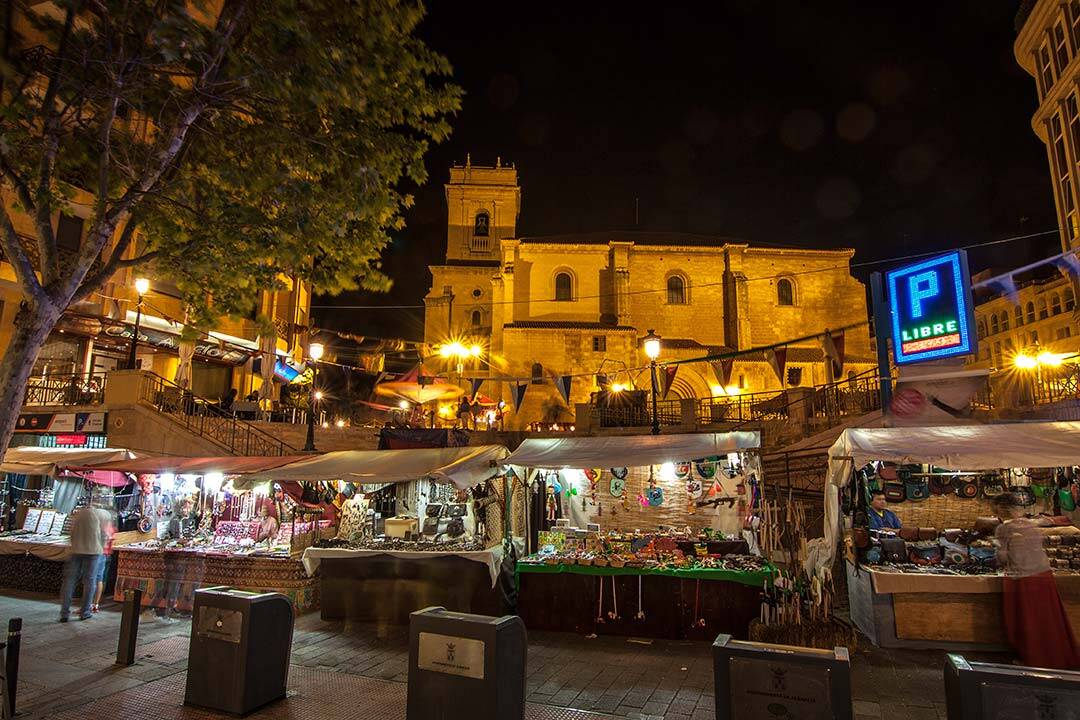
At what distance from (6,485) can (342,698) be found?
39.4 feet

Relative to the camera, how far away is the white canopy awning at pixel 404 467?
8.69 metres

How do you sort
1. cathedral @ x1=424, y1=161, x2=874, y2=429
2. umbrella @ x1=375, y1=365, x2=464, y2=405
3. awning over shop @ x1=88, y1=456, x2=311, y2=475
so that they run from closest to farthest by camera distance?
1. awning over shop @ x1=88, y1=456, x2=311, y2=475
2. umbrella @ x1=375, y1=365, x2=464, y2=405
3. cathedral @ x1=424, y1=161, x2=874, y2=429

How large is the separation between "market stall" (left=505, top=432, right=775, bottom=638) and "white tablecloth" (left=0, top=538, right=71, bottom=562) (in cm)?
850

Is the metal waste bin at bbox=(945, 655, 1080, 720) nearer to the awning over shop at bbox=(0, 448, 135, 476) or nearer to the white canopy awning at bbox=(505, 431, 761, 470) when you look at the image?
the white canopy awning at bbox=(505, 431, 761, 470)

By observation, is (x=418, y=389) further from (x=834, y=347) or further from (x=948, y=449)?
(x=948, y=449)

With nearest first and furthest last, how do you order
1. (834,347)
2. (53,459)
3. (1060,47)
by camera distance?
(53,459) → (834,347) → (1060,47)

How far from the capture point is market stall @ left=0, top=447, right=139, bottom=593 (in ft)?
35.2

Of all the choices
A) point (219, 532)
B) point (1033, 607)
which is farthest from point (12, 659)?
point (1033, 607)

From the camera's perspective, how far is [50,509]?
1175 centimetres

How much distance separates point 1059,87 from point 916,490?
15.7m

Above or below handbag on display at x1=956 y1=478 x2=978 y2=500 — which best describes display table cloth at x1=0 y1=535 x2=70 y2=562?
below

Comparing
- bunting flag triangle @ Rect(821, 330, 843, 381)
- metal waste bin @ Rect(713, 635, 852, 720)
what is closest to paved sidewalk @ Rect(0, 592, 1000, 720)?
metal waste bin @ Rect(713, 635, 852, 720)

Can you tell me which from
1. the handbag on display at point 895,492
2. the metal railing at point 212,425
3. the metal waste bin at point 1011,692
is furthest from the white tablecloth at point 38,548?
the handbag on display at point 895,492

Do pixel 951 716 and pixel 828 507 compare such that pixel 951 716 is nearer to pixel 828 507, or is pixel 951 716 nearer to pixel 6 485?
pixel 828 507
